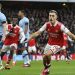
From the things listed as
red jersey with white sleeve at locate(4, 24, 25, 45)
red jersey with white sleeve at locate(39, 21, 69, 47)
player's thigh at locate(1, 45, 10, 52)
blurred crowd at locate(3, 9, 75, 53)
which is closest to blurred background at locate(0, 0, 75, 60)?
blurred crowd at locate(3, 9, 75, 53)

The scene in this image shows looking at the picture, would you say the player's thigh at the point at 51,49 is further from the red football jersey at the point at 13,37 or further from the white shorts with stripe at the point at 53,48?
the red football jersey at the point at 13,37

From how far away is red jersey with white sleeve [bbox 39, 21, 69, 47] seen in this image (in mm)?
14562

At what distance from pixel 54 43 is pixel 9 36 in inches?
182

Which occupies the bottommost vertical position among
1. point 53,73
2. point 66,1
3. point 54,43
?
point 53,73

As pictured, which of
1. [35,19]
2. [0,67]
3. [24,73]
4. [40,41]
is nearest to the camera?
[24,73]

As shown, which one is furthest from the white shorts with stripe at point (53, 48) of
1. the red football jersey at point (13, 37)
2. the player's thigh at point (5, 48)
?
the red football jersey at point (13, 37)

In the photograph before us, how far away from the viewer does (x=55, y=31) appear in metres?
14.6

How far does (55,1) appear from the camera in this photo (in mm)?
38438

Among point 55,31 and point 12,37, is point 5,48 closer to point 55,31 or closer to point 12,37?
point 12,37

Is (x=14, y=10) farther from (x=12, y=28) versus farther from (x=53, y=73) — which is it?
(x=53, y=73)

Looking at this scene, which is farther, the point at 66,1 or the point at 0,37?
the point at 66,1

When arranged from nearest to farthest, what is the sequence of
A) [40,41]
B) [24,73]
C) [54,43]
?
[54,43]
[24,73]
[40,41]

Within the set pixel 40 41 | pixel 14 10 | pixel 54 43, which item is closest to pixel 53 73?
pixel 54 43

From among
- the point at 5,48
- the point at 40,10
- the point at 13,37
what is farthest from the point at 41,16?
the point at 5,48
